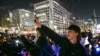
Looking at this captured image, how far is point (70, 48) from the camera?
3873 mm

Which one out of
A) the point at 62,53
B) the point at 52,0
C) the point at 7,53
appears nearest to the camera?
the point at 62,53

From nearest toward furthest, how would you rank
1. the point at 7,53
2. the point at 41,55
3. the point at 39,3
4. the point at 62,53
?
the point at 62,53, the point at 41,55, the point at 7,53, the point at 39,3

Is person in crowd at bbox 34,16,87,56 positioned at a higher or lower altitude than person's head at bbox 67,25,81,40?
lower

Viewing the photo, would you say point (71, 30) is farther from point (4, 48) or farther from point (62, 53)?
point (4, 48)

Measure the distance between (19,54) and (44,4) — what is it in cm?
12292

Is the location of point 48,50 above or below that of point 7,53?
above

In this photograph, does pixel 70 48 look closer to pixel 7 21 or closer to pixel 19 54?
pixel 19 54

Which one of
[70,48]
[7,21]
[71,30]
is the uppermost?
[71,30]

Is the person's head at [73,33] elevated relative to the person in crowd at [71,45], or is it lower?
elevated

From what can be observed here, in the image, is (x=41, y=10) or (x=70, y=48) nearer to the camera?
(x=70, y=48)

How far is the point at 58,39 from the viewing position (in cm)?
401

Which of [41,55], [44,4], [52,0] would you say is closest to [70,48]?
[41,55]

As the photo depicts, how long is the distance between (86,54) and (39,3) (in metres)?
138

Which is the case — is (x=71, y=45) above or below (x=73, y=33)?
below
